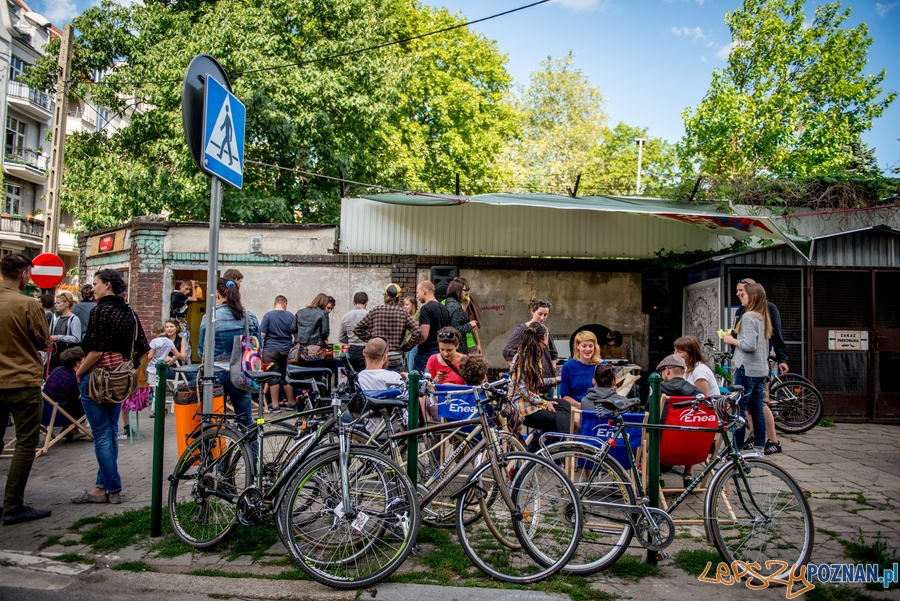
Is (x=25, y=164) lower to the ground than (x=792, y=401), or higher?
higher

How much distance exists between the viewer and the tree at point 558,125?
30219 mm

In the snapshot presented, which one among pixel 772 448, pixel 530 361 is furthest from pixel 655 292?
pixel 530 361

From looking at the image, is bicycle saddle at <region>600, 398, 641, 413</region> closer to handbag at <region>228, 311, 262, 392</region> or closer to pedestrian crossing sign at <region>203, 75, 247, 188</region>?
handbag at <region>228, 311, 262, 392</region>

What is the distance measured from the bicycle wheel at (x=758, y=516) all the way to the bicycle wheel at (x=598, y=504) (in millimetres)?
506

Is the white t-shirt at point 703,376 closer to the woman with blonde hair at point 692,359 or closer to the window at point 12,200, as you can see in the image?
the woman with blonde hair at point 692,359

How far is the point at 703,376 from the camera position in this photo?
5625 mm

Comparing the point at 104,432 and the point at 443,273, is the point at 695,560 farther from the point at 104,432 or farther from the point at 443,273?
the point at 443,273

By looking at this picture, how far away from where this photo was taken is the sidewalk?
3.58 meters

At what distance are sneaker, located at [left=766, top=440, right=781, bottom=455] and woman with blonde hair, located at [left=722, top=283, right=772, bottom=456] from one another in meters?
0.25

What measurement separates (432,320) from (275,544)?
12.8 ft

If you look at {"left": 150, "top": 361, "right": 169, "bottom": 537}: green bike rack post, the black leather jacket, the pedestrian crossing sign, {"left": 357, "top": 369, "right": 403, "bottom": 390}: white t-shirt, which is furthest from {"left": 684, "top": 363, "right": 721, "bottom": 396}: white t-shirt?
the black leather jacket

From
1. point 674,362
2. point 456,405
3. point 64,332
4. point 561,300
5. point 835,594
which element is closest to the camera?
point 835,594

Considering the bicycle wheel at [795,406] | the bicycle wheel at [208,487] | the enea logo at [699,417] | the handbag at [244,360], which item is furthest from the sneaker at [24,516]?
the bicycle wheel at [795,406]

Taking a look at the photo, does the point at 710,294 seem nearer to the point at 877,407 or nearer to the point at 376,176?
the point at 877,407
